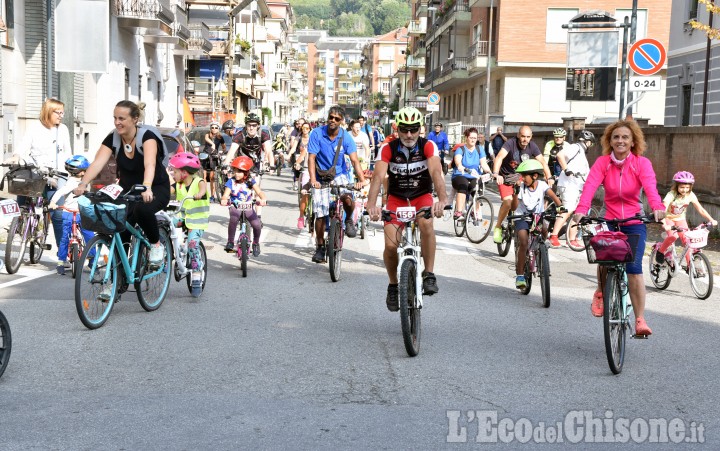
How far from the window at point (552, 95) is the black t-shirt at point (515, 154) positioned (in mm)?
36473

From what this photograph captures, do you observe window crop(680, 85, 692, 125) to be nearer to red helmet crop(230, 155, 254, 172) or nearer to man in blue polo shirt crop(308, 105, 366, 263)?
man in blue polo shirt crop(308, 105, 366, 263)

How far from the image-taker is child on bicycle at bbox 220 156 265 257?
37.7 ft

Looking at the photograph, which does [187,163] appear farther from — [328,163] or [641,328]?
[641,328]

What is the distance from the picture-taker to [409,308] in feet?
23.9

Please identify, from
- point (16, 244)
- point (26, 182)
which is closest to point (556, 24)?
point (16, 244)

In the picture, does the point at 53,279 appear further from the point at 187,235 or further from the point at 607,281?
the point at 607,281

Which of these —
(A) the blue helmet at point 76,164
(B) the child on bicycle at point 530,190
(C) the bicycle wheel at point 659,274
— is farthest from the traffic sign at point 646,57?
(A) the blue helmet at point 76,164

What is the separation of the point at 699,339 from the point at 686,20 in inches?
918

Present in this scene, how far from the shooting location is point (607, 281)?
6996 millimetres

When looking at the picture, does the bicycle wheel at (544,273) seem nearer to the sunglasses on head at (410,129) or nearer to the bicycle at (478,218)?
the sunglasses on head at (410,129)

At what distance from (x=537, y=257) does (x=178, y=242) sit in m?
3.63

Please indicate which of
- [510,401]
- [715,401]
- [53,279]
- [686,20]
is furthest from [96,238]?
[686,20]

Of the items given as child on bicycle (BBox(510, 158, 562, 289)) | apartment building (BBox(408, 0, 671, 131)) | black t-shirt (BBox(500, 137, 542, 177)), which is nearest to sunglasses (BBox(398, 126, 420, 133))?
child on bicycle (BBox(510, 158, 562, 289))

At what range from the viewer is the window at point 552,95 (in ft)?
160
